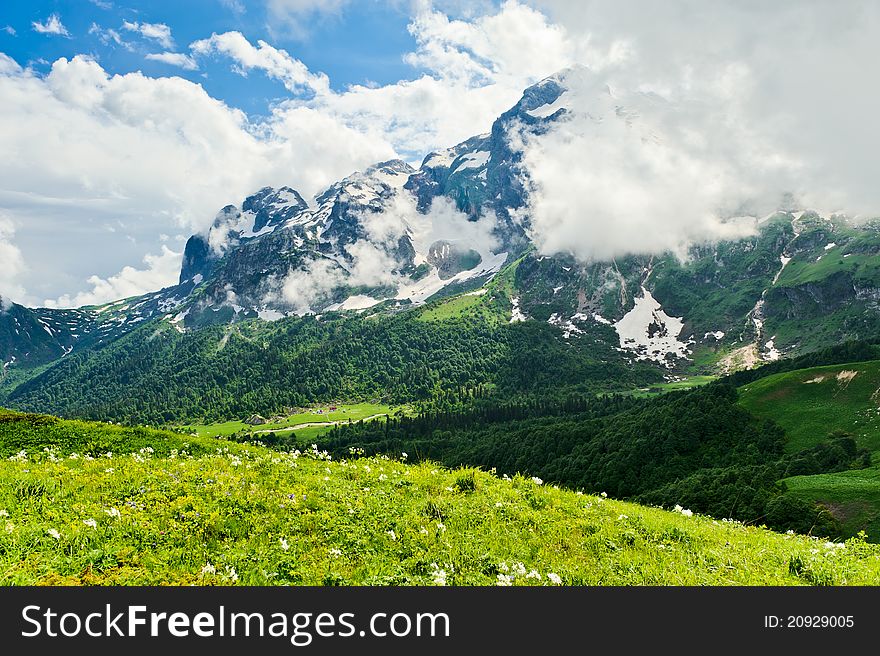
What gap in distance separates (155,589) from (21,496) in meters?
7.57

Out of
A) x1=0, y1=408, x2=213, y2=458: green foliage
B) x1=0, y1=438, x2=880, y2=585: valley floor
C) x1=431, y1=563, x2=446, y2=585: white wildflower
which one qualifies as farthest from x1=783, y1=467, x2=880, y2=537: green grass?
x1=0, y1=408, x2=213, y2=458: green foliage

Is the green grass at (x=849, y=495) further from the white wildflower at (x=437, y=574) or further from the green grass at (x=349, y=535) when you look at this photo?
the white wildflower at (x=437, y=574)

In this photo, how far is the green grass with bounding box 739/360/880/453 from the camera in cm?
9594

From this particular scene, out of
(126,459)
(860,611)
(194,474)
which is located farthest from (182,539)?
(860,611)

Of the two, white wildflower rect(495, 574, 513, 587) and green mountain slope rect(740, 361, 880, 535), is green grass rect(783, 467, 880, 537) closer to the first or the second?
green mountain slope rect(740, 361, 880, 535)

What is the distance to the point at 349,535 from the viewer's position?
11312 mm

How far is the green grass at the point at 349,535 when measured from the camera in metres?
9.26

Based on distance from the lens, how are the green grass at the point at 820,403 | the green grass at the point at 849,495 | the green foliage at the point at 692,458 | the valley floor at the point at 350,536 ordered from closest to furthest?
1. the valley floor at the point at 350,536
2. the green grass at the point at 849,495
3. the green foliage at the point at 692,458
4. the green grass at the point at 820,403

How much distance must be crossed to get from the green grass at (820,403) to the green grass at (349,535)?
99.0 metres

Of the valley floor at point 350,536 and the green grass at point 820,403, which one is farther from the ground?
the green grass at point 820,403

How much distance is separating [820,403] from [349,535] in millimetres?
133424

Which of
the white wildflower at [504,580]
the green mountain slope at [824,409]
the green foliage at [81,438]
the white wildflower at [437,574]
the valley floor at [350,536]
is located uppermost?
the green mountain slope at [824,409]

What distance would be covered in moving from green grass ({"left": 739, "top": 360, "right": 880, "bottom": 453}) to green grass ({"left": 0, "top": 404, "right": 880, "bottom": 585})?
99042 millimetres

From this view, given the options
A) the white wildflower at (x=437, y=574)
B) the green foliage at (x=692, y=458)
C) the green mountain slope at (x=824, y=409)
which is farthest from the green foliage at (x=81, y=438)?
the green mountain slope at (x=824, y=409)
